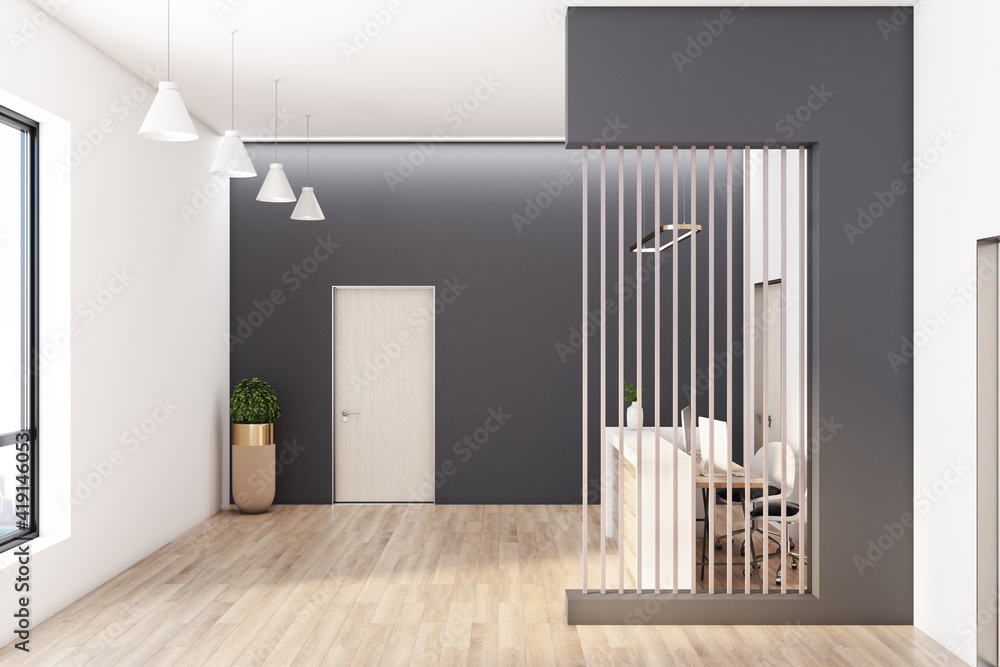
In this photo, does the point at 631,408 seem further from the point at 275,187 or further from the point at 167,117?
the point at 167,117

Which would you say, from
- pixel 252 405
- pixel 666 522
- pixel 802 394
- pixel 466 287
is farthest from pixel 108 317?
pixel 802 394

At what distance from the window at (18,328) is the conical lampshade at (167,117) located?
1.14m

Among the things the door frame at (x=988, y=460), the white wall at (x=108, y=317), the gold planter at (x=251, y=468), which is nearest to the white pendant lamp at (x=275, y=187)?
the white wall at (x=108, y=317)

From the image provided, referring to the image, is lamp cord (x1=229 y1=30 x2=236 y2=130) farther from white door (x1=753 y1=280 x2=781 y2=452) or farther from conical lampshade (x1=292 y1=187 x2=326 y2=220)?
white door (x1=753 y1=280 x2=781 y2=452)

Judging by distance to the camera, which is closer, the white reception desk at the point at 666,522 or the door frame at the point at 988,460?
the door frame at the point at 988,460

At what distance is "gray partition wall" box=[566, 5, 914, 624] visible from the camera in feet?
12.5

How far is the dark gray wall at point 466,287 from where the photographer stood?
22.7 ft

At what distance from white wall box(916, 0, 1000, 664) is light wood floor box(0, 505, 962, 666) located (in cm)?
43

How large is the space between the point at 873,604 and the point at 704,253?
3748 millimetres

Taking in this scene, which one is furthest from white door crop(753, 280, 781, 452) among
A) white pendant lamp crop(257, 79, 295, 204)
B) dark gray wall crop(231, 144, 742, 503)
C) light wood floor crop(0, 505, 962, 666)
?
white pendant lamp crop(257, 79, 295, 204)

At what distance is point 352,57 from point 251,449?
136 inches

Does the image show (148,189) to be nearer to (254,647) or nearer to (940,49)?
(254,647)

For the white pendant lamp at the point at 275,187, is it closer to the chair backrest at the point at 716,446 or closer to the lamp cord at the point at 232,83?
the lamp cord at the point at 232,83

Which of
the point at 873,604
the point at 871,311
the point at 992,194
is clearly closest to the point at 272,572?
the point at 873,604
